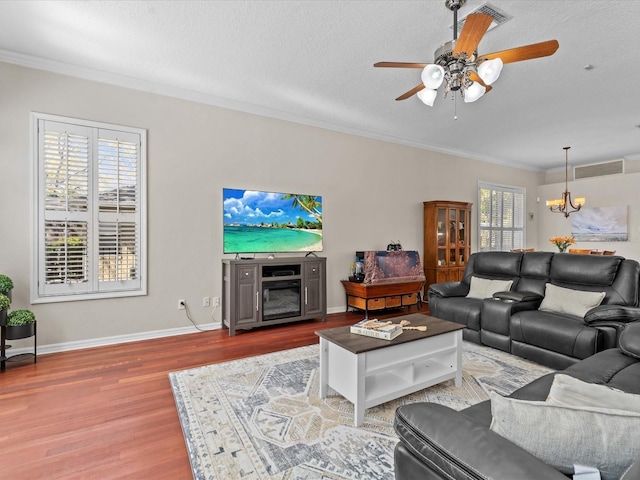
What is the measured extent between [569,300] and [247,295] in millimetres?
3362

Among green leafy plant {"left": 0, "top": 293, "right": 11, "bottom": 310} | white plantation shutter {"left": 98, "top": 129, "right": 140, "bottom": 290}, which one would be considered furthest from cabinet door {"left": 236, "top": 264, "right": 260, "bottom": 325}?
green leafy plant {"left": 0, "top": 293, "right": 11, "bottom": 310}

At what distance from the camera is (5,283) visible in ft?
9.36

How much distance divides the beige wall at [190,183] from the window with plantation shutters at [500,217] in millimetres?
2060


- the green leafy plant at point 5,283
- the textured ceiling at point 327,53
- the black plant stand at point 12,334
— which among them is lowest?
the black plant stand at point 12,334

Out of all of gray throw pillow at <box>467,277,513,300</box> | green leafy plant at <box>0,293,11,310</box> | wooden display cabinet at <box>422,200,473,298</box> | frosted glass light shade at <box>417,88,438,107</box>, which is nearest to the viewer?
frosted glass light shade at <box>417,88,438,107</box>

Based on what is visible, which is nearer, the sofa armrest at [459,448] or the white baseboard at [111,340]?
the sofa armrest at [459,448]

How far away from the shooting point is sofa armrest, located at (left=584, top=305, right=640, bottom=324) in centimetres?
249

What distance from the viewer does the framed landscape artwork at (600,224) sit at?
22.3 ft

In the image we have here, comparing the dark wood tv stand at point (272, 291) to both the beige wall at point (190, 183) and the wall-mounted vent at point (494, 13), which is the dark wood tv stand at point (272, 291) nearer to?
the beige wall at point (190, 183)

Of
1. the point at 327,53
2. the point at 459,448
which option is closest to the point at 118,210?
the point at 327,53

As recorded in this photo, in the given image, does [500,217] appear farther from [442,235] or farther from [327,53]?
[327,53]

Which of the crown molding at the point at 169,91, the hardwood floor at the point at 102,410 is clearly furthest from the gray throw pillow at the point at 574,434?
the crown molding at the point at 169,91

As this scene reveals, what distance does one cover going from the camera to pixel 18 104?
3139 mm

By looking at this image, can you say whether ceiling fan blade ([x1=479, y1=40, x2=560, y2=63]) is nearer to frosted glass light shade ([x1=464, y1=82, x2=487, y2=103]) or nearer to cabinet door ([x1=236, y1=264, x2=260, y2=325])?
frosted glass light shade ([x1=464, y1=82, x2=487, y2=103])
